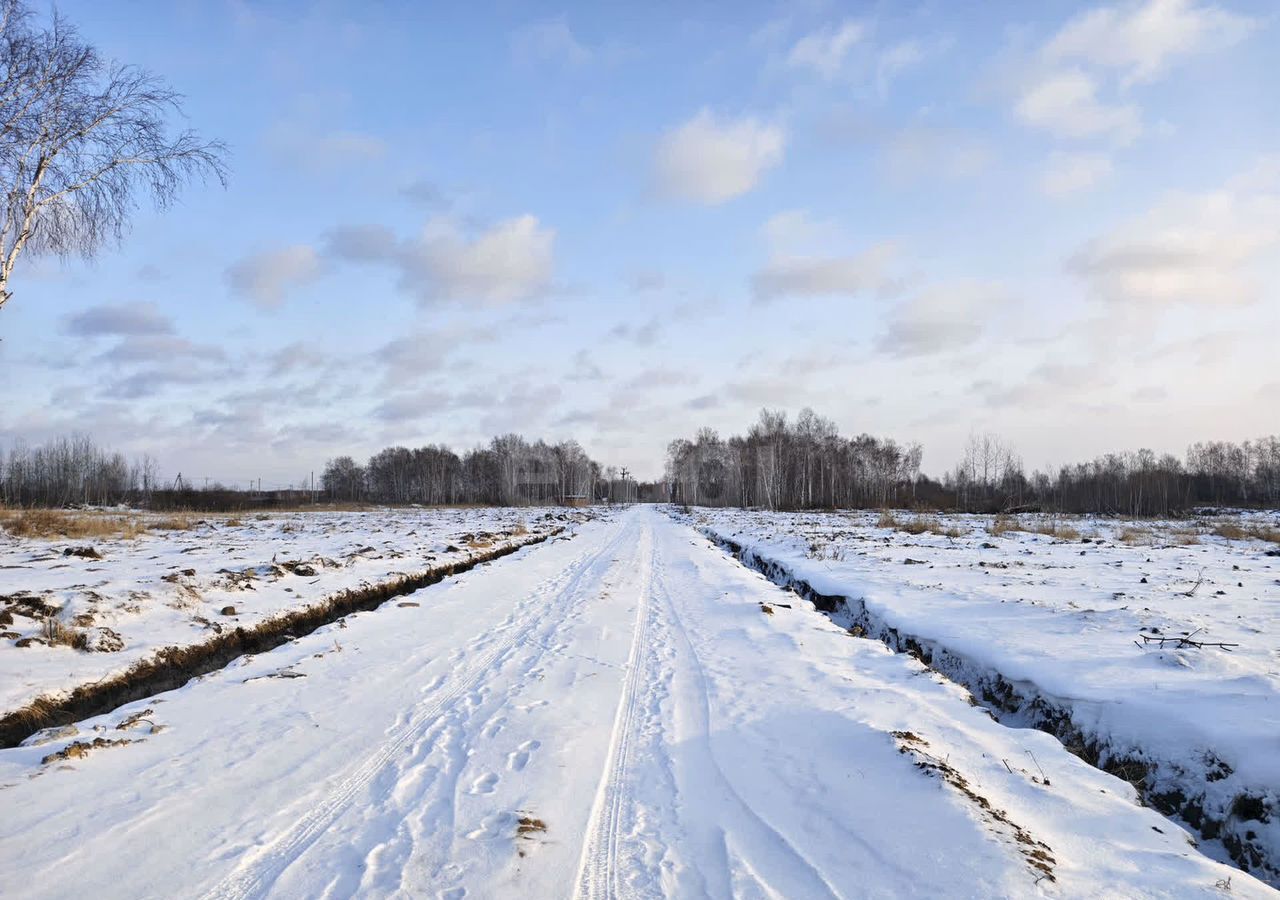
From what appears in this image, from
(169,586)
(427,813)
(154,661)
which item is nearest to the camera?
(427,813)

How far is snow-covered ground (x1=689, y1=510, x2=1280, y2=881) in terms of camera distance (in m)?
4.52

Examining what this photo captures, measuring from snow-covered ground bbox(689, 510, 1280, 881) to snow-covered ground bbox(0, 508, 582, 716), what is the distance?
10.1m

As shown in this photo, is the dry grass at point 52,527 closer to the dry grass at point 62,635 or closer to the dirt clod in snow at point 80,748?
the dry grass at point 62,635

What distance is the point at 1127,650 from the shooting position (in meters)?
7.04

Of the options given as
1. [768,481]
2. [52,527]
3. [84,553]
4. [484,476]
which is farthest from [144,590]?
[484,476]

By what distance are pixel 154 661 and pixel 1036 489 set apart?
108 metres

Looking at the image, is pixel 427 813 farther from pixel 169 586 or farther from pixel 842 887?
→ pixel 169 586

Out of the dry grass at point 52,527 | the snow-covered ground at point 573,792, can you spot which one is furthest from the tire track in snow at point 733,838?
the dry grass at point 52,527

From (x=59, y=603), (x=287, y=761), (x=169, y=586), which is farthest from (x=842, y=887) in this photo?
(x=169, y=586)

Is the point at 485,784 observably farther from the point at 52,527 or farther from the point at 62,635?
the point at 52,527

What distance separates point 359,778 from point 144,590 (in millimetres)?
7981

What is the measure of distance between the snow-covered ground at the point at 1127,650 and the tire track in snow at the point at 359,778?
19.0 ft

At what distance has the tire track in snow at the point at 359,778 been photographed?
3147 millimetres

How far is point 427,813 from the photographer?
3854mm
